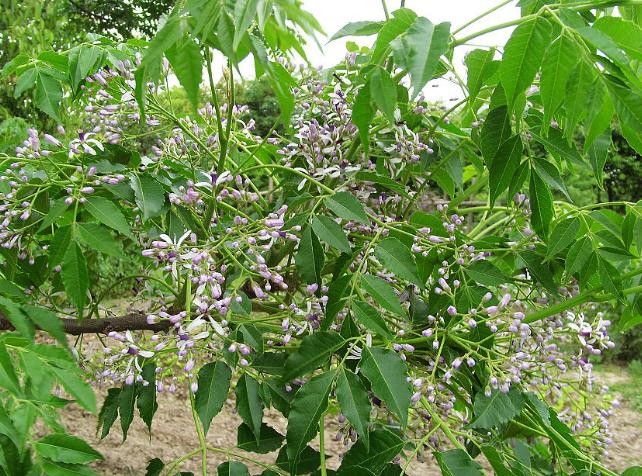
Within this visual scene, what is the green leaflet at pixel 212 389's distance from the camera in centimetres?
127

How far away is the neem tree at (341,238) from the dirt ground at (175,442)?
6.05 ft

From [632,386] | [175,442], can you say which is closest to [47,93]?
[175,442]

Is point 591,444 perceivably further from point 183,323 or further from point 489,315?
point 183,323

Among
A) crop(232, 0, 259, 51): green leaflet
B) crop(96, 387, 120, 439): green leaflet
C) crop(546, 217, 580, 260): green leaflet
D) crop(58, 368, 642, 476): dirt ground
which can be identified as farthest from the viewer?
crop(58, 368, 642, 476): dirt ground

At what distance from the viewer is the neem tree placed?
3.25ft

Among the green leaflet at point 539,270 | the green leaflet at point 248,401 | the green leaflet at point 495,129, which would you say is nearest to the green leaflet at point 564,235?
the green leaflet at point 539,270

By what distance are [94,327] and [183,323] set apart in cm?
40

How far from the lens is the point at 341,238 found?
1.25 m

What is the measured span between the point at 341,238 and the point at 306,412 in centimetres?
34

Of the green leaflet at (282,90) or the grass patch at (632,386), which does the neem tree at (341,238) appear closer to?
the green leaflet at (282,90)

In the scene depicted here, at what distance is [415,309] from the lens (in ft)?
4.82

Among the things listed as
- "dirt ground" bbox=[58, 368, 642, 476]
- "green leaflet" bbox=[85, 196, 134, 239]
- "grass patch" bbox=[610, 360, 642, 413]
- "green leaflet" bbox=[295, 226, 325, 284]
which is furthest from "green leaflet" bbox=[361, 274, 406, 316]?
"grass patch" bbox=[610, 360, 642, 413]

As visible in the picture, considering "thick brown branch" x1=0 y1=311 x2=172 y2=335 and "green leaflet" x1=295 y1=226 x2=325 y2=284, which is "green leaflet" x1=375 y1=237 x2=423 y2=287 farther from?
"thick brown branch" x1=0 y1=311 x2=172 y2=335

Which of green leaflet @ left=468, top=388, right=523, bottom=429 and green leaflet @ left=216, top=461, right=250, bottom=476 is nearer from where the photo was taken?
green leaflet @ left=468, top=388, right=523, bottom=429
